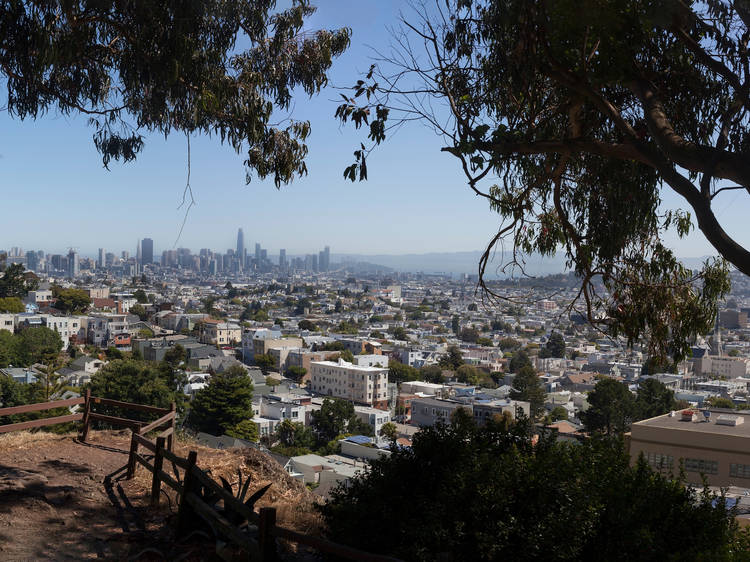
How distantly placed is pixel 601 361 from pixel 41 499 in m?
69.5

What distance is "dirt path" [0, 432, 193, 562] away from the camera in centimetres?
363

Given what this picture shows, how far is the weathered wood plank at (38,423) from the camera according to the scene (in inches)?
208

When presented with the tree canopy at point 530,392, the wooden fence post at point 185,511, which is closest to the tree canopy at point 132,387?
the wooden fence post at point 185,511

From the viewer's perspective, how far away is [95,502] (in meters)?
4.49

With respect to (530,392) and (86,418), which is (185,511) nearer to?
(86,418)

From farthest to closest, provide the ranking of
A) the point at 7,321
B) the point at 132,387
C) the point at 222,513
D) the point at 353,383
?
the point at 353,383
the point at 7,321
the point at 132,387
the point at 222,513

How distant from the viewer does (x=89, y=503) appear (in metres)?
4.47

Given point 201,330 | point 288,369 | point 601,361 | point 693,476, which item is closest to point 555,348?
point 601,361

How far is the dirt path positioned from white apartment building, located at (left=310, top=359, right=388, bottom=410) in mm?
41712

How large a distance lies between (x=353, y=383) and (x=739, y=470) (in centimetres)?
3969

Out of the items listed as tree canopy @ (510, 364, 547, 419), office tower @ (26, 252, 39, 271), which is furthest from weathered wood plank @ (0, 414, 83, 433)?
office tower @ (26, 252, 39, 271)

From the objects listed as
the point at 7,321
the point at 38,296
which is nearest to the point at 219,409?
the point at 7,321

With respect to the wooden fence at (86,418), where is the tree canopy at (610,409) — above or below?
below

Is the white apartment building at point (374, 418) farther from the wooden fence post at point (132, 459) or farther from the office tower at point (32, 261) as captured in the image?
the office tower at point (32, 261)
